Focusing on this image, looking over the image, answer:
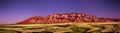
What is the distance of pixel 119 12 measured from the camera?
14.3 feet

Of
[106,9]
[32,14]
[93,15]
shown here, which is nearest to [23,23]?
[32,14]

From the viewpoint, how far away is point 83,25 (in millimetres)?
4344

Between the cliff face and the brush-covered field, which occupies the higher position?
the cliff face

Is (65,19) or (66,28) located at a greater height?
(65,19)

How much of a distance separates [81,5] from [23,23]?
1253 millimetres

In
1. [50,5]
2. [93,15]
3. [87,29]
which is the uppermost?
[50,5]

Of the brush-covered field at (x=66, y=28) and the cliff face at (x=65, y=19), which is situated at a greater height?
the cliff face at (x=65, y=19)

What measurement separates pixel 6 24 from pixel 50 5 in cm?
99

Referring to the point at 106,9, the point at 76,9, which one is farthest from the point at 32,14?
the point at 106,9

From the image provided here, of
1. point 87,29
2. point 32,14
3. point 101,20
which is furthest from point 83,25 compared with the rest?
point 32,14

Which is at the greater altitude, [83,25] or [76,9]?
[76,9]

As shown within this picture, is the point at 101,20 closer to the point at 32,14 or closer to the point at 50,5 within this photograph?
the point at 50,5

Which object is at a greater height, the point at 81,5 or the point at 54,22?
the point at 81,5

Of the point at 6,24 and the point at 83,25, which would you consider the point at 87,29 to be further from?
the point at 6,24
